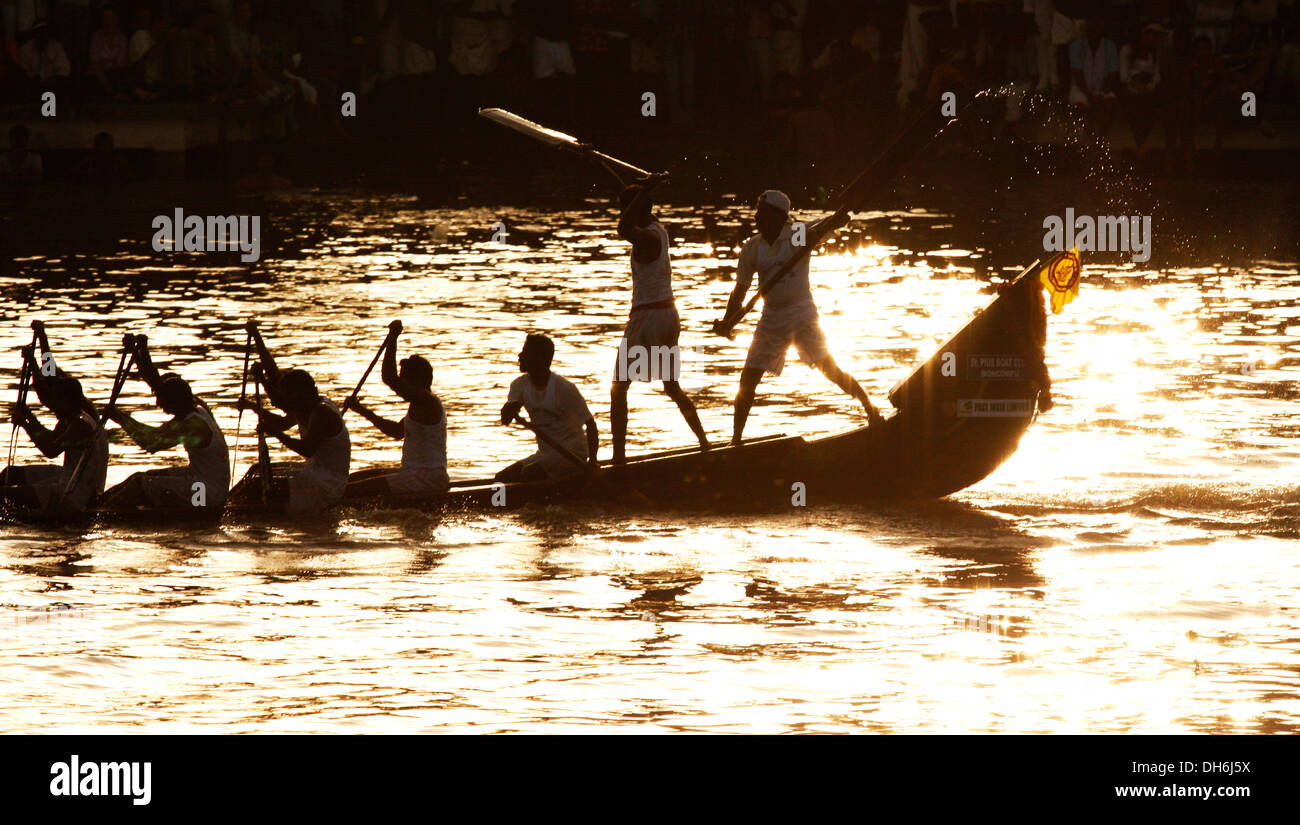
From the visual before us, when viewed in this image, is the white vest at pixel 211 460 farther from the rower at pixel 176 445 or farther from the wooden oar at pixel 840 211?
the wooden oar at pixel 840 211

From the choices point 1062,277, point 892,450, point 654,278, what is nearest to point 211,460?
point 654,278

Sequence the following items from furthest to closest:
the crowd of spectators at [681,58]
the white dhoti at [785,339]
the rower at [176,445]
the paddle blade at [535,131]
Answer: the crowd of spectators at [681,58], the paddle blade at [535,131], the white dhoti at [785,339], the rower at [176,445]

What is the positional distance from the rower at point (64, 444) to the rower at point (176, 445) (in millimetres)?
149

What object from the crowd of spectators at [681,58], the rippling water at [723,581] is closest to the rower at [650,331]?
the rippling water at [723,581]

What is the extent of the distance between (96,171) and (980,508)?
18.2 meters

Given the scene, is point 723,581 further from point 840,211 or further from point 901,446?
point 840,211

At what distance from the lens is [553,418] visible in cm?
1243

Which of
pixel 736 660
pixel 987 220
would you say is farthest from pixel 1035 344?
pixel 987 220

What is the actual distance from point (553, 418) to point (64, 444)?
2.67 m

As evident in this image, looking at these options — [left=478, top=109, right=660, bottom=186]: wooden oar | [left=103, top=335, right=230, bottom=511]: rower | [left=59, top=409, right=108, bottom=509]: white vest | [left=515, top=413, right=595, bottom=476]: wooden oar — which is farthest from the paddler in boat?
[left=478, top=109, right=660, bottom=186]: wooden oar

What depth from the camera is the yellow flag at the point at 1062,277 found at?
1256cm

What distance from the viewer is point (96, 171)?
28.3m

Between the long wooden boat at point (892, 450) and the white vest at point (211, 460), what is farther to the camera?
the long wooden boat at point (892, 450)

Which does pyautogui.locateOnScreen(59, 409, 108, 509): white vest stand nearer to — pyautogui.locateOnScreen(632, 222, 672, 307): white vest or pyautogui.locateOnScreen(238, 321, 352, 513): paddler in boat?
pyautogui.locateOnScreen(238, 321, 352, 513): paddler in boat
